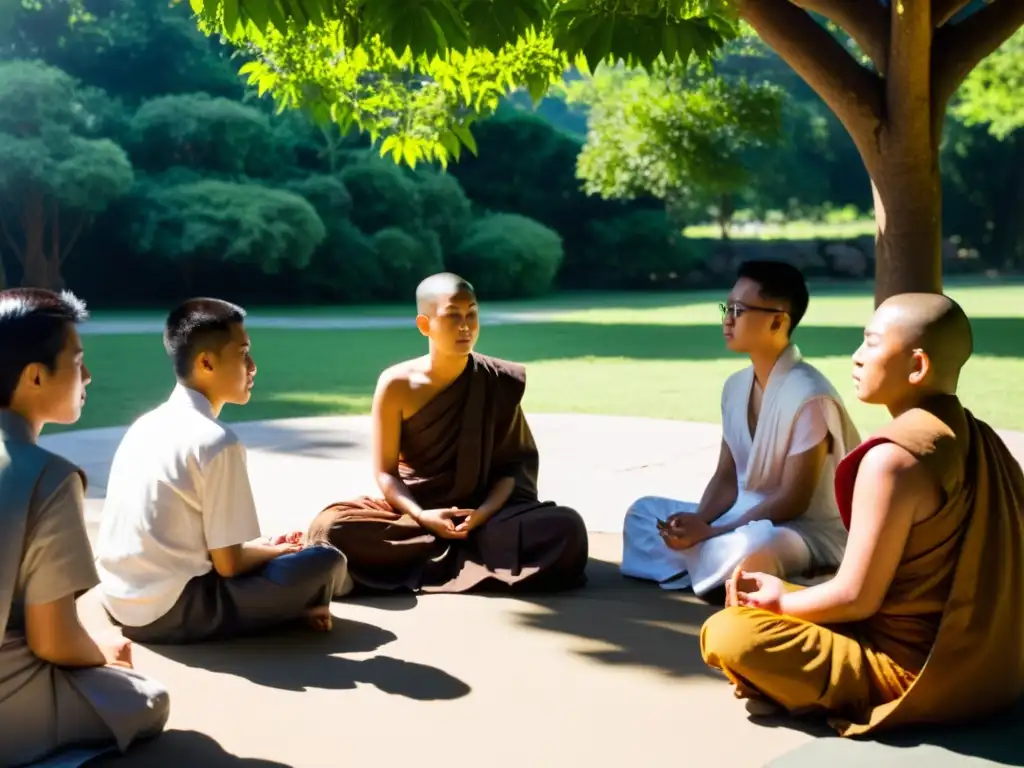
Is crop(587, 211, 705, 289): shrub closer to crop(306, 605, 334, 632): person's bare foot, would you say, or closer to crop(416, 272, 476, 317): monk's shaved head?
crop(416, 272, 476, 317): monk's shaved head

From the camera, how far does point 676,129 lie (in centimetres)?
1920

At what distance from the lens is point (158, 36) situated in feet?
86.9

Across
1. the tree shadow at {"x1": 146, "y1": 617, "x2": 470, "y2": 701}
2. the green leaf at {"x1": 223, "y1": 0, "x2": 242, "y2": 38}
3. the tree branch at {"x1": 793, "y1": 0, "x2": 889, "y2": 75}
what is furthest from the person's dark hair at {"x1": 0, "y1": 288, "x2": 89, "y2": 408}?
the tree branch at {"x1": 793, "y1": 0, "x2": 889, "y2": 75}

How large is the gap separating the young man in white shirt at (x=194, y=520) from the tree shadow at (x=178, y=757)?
797 millimetres

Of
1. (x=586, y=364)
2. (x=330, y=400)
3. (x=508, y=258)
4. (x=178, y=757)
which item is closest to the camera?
(x=178, y=757)

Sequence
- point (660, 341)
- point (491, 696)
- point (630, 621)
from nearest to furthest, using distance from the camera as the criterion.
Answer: point (491, 696)
point (630, 621)
point (660, 341)

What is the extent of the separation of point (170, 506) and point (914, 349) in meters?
2.26

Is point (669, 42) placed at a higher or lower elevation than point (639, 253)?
lower

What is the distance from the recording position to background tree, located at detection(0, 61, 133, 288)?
21.7 meters

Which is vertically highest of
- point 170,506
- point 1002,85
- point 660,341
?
point 1002,85

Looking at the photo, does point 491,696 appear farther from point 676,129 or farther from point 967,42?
point 676,129

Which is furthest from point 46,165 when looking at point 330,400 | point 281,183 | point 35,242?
point 330,400

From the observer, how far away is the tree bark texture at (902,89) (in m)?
4.91

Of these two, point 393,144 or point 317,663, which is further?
point 393,144
